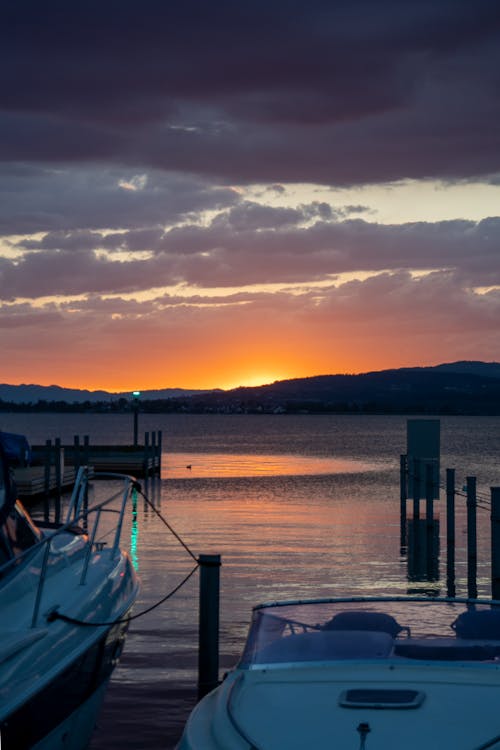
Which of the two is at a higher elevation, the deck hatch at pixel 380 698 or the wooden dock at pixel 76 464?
the deck hatch at pixel 380 698

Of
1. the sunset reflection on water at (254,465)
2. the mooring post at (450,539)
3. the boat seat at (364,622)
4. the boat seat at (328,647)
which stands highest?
the boat seat at (364,622)

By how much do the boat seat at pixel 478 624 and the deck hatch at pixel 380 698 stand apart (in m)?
0.88

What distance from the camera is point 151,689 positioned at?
36.3 ft

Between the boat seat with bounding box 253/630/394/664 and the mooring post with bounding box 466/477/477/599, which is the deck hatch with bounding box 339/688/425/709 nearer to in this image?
the boat seat with bounding box 253/630/394/664

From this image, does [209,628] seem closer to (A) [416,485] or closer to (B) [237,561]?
(B) [237,561]

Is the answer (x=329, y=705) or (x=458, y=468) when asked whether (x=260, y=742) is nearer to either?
(x=329, y=705)

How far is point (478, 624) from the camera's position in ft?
21.7

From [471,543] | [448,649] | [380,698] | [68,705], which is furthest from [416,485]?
[380,698]

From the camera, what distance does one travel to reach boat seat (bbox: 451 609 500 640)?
6543 millimetres

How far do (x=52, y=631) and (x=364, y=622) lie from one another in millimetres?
2143

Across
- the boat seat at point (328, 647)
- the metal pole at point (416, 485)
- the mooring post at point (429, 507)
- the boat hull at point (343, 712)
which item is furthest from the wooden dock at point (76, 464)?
the boat hull at point (343, 712)

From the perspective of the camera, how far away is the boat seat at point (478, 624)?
6.54 metres

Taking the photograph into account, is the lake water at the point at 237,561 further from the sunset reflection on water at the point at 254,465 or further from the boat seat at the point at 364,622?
the sunset reflection on water at the point at 254,465

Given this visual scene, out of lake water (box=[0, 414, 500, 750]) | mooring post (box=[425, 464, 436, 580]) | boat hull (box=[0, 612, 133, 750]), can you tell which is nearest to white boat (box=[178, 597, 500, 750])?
boat hull (box=[0, 612, 133, 750])
